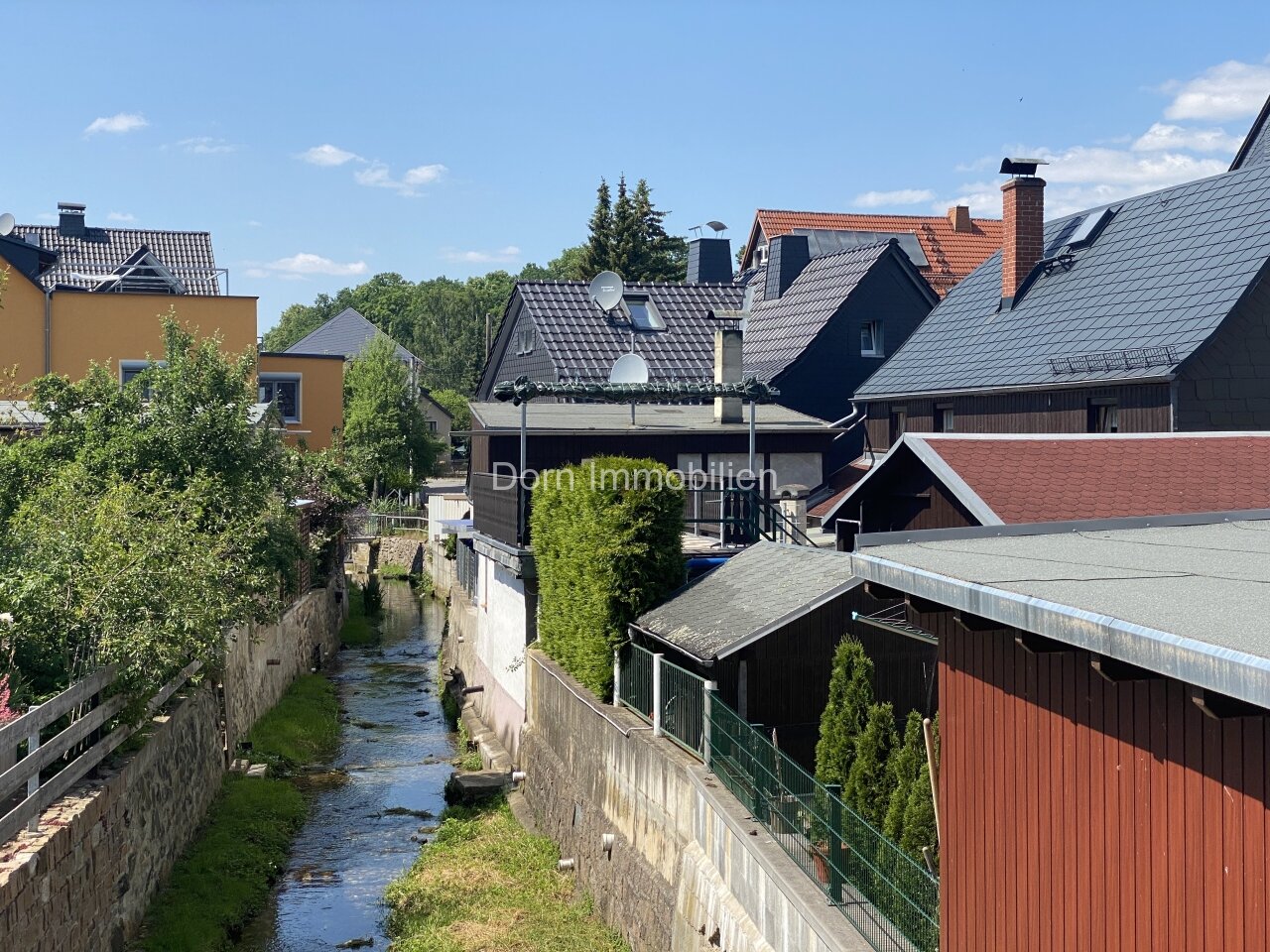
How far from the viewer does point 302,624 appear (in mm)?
29453

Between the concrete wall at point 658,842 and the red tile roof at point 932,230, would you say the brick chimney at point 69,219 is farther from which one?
the concrete wall at point 658,842

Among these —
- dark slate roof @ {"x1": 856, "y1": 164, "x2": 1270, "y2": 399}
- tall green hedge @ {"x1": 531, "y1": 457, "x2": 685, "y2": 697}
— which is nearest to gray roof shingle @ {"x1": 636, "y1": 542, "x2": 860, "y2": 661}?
tall green hedge @ {"x1": 531, "y1": 457, "x2": 685, "y2": 697}

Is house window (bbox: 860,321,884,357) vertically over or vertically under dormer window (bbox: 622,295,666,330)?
under

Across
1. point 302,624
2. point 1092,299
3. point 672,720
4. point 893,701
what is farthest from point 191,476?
point 1092,299

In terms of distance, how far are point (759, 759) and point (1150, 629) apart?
6296 mm

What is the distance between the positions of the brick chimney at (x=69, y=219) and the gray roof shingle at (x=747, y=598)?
41.5 meters

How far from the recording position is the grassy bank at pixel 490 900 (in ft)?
47.2

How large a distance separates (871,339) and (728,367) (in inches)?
415

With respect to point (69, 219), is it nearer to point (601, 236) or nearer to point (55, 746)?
point (601, 236)

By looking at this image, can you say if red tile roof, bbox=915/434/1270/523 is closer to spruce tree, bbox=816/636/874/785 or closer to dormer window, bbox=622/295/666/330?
spruce tree, bbox=816/636/874/785

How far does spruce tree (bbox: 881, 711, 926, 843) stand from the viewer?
1056 cm

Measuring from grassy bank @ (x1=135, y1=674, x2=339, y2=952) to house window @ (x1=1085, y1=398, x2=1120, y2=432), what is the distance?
46.2ft

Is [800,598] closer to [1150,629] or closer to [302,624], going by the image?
[1150,629]

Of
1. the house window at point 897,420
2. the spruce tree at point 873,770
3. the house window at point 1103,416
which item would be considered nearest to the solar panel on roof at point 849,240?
the house window at point 897,420
